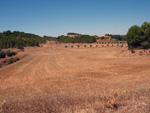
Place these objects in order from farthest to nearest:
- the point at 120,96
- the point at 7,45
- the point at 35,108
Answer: the point at 7,45 → the point at 120,96 → the point at 35,108

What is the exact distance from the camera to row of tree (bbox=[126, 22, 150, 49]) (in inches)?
1046

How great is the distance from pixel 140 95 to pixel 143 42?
25.1 metres

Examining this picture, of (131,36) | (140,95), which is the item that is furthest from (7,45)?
(140,95)

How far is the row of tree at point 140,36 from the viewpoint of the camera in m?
26.6

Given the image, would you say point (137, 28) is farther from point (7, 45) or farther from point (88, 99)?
point (7, 45)

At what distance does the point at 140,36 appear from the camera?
2703 cm

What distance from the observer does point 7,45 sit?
5766 cm

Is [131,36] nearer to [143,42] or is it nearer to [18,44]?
[143,42]

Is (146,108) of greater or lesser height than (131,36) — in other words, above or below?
below

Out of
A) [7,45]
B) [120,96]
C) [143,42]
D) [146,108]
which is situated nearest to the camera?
[146,108]

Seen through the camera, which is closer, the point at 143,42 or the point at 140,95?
the point at 140,95

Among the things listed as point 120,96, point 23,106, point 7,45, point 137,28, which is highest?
point 137,28

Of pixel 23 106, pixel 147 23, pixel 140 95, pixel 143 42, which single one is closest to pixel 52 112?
pixel 23 106

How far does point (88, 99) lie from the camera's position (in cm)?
620
